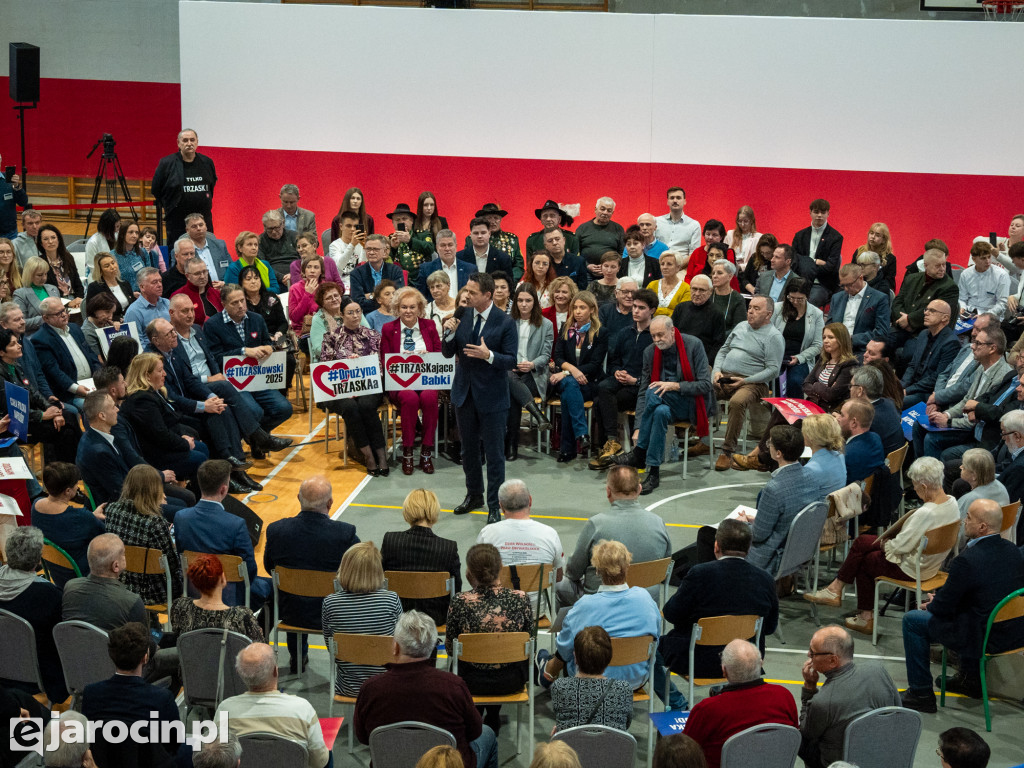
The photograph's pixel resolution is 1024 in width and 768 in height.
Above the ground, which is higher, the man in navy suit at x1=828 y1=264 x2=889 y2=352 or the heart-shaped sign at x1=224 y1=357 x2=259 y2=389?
the man in navy suit at x1=828 y1=264 x2=889 y2=352

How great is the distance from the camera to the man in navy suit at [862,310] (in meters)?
9.53

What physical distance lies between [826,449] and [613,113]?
773 centimetres

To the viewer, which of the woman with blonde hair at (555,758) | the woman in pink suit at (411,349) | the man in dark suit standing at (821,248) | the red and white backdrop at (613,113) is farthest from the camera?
the red and white backdrop at (613,113)

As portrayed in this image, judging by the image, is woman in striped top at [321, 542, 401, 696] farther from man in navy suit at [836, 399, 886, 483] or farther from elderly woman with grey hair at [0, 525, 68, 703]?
man in navy suit at [836, 399, 886, 483]

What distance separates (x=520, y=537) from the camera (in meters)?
5.51

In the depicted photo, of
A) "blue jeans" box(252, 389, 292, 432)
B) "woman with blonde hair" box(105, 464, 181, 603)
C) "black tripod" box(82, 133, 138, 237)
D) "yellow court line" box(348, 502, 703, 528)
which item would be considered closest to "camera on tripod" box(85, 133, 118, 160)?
"black tripod" box(82, 133, 138, 237)

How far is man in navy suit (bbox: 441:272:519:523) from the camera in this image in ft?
24.6

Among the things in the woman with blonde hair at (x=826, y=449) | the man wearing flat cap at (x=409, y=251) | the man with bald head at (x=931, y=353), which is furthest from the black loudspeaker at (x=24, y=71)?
the woman with blonde hair at (x=826, y=449)

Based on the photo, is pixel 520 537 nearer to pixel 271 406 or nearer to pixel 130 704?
pixel 130 704

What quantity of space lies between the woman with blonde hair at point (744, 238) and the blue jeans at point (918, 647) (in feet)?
21.2

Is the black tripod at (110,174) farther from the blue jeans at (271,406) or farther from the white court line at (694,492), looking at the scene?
the white court line at (694,492)

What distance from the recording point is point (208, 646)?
4.70 metres

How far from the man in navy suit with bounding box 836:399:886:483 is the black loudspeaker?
11.5 meters

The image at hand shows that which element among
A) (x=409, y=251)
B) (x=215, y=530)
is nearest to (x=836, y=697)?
(x=215, y=530)
